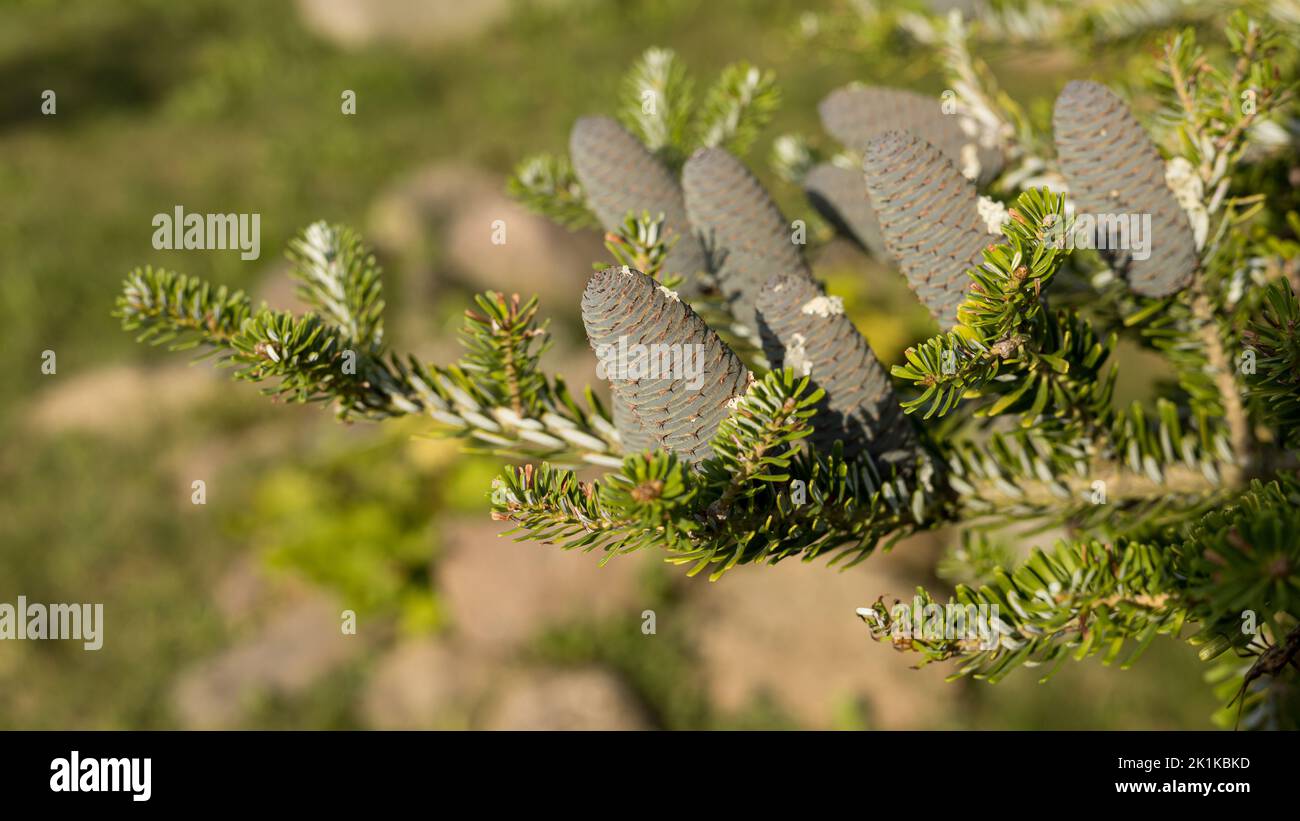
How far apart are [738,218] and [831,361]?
31cm

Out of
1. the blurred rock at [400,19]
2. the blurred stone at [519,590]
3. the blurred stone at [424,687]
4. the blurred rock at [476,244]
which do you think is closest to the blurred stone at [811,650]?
the blurred stone at [519,590]

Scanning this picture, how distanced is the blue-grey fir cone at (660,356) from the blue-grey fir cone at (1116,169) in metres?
0.62

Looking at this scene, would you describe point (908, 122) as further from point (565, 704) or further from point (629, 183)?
point (565, 704)

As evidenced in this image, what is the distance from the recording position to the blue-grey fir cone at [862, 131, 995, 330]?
1.34 meters

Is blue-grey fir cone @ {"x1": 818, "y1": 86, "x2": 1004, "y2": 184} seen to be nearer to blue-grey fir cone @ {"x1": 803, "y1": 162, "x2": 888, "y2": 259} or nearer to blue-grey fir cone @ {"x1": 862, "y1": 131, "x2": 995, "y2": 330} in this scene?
blue-grey fir cone @ {"x1": 803, "y1": 162, "x2": 888, "y2": 259}

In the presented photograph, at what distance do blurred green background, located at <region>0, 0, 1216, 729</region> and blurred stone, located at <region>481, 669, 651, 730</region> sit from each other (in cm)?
A: 2

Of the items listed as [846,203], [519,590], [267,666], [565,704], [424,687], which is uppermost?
[846,203]

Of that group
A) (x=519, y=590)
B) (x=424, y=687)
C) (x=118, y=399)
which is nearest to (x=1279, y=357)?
(x=519, y=590)

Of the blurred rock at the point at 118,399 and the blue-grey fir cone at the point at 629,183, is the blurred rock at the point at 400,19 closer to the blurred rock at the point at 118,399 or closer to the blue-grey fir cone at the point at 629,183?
the blurred rock at the point at 118,399

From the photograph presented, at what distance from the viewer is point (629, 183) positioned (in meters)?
1.74

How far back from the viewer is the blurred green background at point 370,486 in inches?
199

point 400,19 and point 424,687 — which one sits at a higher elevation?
point 400,19
